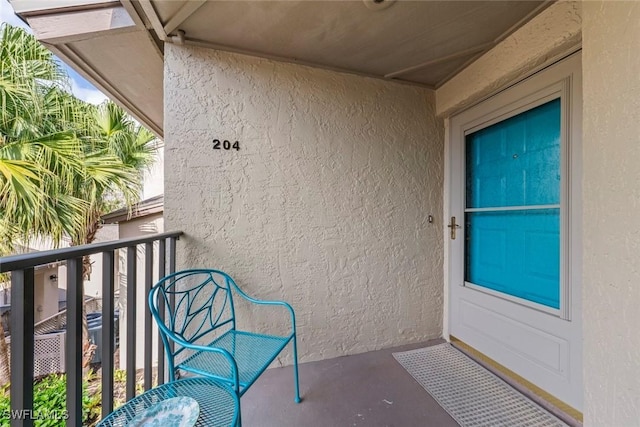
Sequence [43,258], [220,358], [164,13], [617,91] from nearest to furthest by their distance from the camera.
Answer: [43,258] < [617,91] < [220,358] < [164,13]

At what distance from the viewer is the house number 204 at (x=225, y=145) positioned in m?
1.80

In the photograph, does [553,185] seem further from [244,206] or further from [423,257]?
[244,206]

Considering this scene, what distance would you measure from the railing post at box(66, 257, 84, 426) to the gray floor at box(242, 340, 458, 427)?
805mm

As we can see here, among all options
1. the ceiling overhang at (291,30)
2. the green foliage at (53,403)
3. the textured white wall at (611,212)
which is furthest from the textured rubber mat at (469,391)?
the green foliage at (53,403)

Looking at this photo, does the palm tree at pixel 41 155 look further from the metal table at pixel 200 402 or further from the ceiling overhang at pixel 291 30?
the metal table at pixel 200 402

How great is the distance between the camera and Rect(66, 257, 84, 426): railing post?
886mm

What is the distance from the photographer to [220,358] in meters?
1.38

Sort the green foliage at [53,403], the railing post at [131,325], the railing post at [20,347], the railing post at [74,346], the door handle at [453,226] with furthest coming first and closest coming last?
the door handle at [453,226] < the green foliage at [53,403] < the railing post at [131,325] < the railing post at [74,346] < the railing post at [20,347]

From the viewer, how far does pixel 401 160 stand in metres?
2.18

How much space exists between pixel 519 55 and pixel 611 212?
110 cm

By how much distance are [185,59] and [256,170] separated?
0.83m

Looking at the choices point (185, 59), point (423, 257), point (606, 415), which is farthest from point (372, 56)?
point (606, 415)

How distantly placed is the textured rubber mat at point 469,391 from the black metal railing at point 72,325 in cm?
164

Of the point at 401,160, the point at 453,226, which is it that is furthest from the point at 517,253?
the point at 401,160
